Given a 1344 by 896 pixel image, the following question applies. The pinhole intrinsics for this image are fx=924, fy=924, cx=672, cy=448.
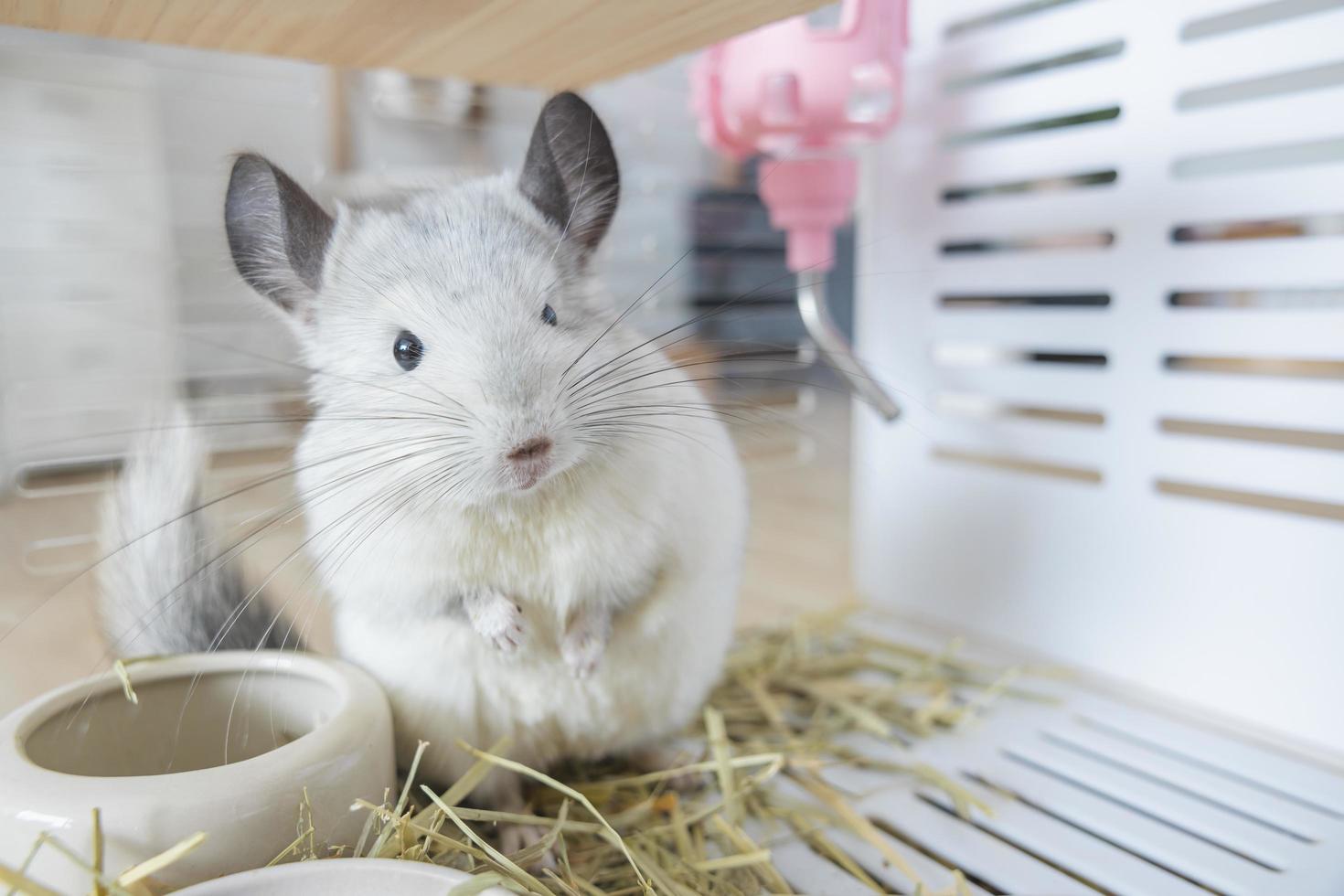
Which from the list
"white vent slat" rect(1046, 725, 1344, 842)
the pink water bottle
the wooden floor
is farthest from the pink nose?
"white vent slat" rect(1046, 725, 1344, 842)

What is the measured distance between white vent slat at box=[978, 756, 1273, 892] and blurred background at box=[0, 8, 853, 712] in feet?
1.61

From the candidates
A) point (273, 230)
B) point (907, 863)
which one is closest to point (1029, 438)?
point (907, 863)

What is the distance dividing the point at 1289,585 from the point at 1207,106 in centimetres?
57

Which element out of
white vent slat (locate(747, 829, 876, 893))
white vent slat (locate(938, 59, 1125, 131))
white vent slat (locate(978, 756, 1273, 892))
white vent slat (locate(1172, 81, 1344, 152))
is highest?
white vent slat (locate(938, 59, 1125, 131))

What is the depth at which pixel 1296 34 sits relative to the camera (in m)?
1.00

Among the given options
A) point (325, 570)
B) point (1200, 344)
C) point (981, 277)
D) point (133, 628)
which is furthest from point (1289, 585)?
point (133, 628)

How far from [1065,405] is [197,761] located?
1.12 metres

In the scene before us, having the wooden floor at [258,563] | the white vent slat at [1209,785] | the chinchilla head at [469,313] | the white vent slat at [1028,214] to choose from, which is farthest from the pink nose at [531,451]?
the white vent slat at [1028,214]

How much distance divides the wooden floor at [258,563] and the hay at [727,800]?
21 cm

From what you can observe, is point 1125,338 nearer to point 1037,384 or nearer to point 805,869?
point 1037,384

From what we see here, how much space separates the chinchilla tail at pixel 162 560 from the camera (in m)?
0.92

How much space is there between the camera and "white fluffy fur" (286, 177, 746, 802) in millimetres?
724

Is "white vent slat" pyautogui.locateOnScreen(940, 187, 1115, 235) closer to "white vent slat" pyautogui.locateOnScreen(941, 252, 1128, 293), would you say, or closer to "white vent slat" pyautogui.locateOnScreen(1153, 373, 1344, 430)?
"white vent slat" pyautogui.locateOnScreen(941, 252, 1128, 293)

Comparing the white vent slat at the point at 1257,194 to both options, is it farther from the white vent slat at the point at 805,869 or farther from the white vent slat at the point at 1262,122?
the white vent slat at the point at 805,869
